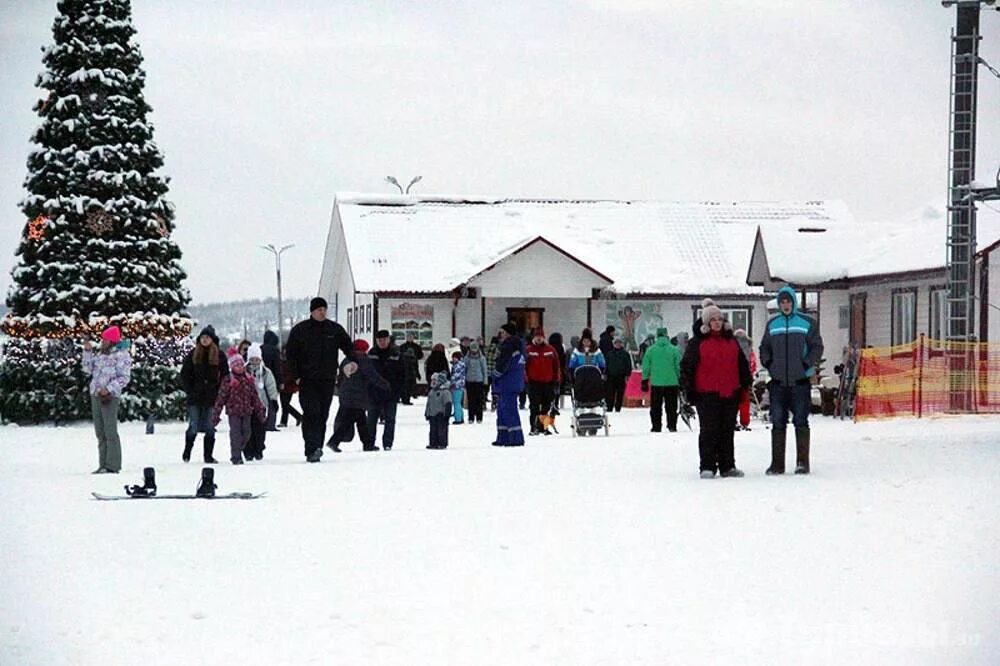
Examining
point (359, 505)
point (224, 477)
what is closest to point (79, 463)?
point (224, 477)

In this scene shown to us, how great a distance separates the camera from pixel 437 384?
2434 cm

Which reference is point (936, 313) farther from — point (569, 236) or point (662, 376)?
point (569, 236)

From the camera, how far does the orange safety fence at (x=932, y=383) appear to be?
95.3 ft

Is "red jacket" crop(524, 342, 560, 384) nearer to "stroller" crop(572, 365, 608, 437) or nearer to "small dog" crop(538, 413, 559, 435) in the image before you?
"stroller" crop(572, 365, 608, 437)

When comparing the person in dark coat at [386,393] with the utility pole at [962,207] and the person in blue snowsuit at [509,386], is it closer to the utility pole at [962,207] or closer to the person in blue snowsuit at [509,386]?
the person in blue snowsuit at [509,386]

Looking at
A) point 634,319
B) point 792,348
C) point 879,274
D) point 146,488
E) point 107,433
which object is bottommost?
point 146,488

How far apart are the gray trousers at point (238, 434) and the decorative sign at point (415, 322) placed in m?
30.1

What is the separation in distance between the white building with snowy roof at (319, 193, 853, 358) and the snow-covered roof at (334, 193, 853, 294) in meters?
0.06

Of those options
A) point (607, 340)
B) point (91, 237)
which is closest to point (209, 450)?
point (91, 237)

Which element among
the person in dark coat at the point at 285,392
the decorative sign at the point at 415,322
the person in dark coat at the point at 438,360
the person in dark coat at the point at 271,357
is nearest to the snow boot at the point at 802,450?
the person in dark coat at the point at 271,357

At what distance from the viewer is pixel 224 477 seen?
61.0 ft

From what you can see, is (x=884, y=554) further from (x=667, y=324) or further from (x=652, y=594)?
(x=667, y=324)

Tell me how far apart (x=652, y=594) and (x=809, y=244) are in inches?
1310

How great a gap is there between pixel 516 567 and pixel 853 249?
3199 centimetres
